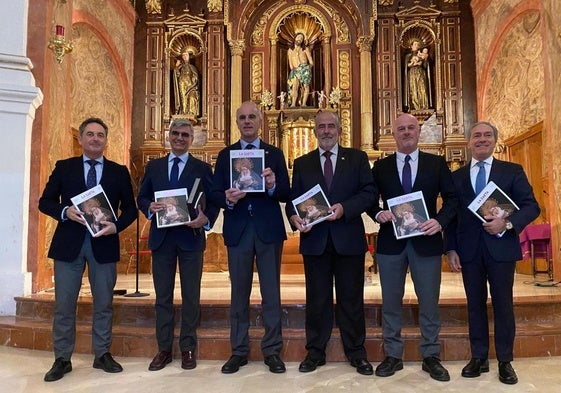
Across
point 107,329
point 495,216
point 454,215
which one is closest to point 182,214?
point 107,329

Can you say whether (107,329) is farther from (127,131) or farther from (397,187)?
(127,131)

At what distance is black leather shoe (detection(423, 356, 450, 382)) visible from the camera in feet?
9.55

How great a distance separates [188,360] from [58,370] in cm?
78

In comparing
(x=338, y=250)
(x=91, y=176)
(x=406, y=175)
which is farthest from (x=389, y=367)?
(x=91, y=176)

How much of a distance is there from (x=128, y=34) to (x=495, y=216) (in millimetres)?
9152

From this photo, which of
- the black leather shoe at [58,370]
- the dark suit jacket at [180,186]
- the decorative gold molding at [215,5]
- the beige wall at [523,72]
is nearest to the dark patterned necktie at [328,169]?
the dark suit jacket at [180,186]

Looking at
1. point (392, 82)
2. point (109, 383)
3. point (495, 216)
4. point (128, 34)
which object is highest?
point (128, 34)

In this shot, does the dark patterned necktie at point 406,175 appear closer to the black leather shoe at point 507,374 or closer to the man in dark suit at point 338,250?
the man in dark suit at point 338,250

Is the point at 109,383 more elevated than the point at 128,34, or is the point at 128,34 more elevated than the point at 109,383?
the point at 128,34

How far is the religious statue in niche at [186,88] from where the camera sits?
1043cm

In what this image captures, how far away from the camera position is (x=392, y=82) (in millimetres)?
10180

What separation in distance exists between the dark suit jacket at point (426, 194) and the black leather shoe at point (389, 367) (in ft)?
2.17

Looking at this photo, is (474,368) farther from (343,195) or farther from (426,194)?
(343,195)

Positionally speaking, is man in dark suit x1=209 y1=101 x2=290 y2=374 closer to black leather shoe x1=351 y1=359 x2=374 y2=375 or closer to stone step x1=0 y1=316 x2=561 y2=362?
stone step x1=0 y1=316 x2=561 y2=362
